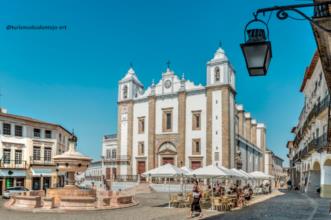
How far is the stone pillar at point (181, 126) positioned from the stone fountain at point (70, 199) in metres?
22.5

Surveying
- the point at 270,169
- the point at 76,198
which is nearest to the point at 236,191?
the point at 76,198

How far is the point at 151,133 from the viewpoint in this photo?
4603cm

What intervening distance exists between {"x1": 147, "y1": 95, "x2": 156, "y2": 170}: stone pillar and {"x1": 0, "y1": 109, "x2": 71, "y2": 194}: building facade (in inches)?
433

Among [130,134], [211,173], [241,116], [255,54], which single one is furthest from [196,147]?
[255,54]

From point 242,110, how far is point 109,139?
815 inches

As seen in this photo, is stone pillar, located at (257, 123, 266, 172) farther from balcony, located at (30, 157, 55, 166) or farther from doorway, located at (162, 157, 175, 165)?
balcony, located at (30, 157, 55, 166)

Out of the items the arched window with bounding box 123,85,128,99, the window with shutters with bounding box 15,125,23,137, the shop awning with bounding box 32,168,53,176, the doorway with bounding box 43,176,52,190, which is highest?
the arched window with bounding box 123,85,128,99

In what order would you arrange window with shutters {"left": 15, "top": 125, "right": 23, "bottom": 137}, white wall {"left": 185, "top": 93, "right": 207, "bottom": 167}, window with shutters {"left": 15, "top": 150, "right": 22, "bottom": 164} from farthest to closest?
white wall {"left": 185, "top": 93, "right": 207, "bottom": 167} → window with shutters {"left": 15, "top": 125, "right": 23, "bottom": 137} → window with shutters {"left": 15, "top": 150, "right": 22, "bottom": 164}

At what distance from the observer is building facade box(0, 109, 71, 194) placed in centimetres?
3609

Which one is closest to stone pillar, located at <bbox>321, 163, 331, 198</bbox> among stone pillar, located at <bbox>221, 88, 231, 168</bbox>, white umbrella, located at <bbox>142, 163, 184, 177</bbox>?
stone pillar, located at <bbox>221, 88, 231, 168</bbox>

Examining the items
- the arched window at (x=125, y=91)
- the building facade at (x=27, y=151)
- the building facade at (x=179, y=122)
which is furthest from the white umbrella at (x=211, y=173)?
the arched window at (x=125, y=91)

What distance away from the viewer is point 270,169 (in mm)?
82188

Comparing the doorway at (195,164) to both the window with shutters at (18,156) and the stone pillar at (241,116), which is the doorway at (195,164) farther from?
the window with shutters at (18,156)

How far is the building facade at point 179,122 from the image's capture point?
1636 inches
